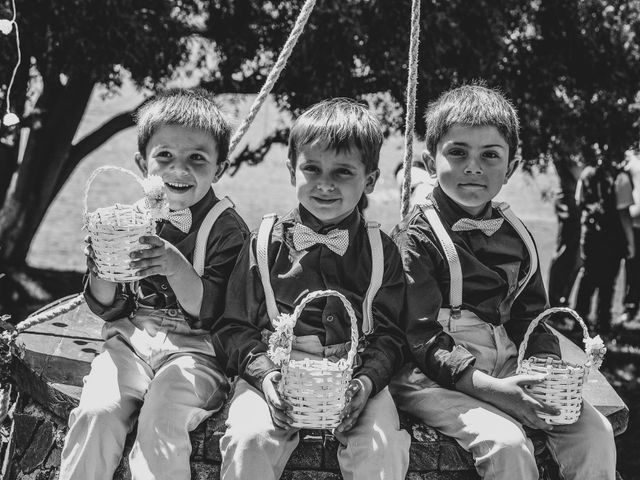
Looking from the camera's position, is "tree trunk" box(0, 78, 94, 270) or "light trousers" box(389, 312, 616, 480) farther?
"tree trunk" box(0, 78, 94, 270)

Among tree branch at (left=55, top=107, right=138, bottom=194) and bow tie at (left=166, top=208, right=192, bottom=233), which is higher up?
tree branch at (left=55, top=107, right=138, bottom=194)

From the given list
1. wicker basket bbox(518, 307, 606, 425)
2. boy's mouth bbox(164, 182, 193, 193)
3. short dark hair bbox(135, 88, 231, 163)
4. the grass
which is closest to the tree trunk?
the grass

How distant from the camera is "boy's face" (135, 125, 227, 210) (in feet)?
10.4

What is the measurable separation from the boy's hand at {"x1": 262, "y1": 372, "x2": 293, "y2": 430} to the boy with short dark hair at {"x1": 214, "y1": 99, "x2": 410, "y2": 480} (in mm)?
103

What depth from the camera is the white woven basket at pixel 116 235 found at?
8.95ft

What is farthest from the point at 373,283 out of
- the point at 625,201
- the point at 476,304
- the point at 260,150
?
the point at 625,201

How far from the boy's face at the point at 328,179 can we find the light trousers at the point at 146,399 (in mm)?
646

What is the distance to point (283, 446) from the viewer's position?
276 centimetres

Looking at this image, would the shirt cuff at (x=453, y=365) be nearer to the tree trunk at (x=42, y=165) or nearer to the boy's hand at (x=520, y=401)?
the boy's hand at (x=520, y=401)

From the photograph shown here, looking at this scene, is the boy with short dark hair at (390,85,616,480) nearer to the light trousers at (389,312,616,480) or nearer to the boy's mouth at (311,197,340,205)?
the light trousers at (389,312,616,480)

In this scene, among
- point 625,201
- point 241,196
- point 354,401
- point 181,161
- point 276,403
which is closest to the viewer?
point 276,403

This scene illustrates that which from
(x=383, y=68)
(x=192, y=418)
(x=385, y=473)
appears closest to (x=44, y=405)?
(x=192, y=418)

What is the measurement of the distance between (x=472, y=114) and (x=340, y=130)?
569 millimetres

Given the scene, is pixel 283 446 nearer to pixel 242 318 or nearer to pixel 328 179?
pixel 242 318
